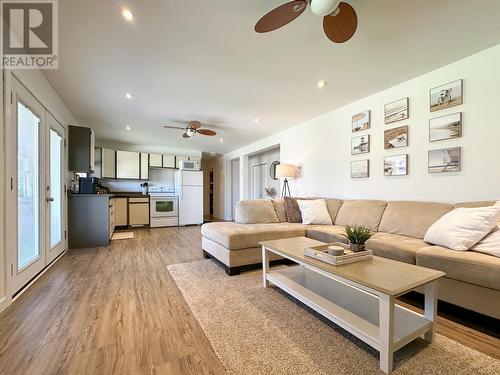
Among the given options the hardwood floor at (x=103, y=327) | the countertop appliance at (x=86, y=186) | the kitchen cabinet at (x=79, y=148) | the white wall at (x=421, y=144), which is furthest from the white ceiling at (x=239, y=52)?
the hardwood floor at (x=103, y=327)

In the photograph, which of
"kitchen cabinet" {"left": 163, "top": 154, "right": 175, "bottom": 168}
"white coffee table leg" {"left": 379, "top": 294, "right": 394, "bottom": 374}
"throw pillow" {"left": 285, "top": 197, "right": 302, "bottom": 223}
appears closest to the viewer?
"white coffee table leg" {"left": 379, "top": 294, "right": 394, "bottom": 374}

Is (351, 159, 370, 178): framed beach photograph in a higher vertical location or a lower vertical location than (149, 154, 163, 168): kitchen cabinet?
lower

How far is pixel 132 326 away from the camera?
1.62m

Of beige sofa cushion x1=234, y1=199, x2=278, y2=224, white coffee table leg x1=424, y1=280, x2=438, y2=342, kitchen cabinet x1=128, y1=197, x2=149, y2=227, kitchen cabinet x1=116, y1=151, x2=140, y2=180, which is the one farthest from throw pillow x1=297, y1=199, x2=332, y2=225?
kitchen cabinet x1=116, y1=151, x2=140, y2=180

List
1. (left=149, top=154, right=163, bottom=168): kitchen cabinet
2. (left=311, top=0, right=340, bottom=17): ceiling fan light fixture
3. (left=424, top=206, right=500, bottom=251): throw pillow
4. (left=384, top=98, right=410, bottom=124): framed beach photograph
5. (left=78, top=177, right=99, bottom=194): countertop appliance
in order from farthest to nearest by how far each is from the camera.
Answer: (left=149, top=154, right=163, bottom=168): kitchen cabinet, (left=78, top=177, right=99, bottom=194): countertop appliance, (left=384, top=98, right=410, bottom=124): framed beach photograph, (left=424, top=206, right=500, bottom=251): throw pillow, (left=311, top=0, right=340, bottom=17): ceiling fan light fixture

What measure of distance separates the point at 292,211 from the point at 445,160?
2007 millimetres

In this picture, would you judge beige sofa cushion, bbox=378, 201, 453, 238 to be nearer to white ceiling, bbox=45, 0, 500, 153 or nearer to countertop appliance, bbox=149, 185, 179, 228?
white ceiling, bbox=45, 0, 500, 153

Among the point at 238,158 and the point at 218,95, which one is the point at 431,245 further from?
the point at 238,158

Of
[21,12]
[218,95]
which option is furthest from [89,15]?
[218,95]

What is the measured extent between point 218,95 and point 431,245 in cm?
306

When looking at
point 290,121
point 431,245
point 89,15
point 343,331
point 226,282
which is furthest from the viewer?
point 290,121

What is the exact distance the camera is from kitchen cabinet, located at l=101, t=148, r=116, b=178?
5897mm

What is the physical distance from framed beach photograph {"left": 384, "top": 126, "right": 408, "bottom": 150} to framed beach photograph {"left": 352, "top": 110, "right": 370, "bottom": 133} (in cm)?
33

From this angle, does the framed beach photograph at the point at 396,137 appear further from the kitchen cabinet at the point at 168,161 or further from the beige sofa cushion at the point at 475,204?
the kitchen cabinet at the point at 168,161
